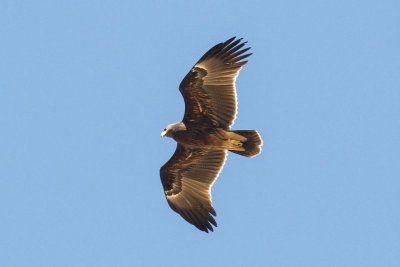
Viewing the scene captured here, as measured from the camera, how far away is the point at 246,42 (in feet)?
73.3

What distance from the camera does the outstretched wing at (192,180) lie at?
75.0 ft

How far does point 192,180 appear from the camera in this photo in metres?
23.4

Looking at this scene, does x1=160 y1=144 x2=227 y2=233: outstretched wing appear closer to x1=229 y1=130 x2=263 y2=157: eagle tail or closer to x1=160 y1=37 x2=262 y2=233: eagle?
x1=160 y1=37 x2=262 y2=233: eagle

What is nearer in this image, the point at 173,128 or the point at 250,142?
the point at 250,142

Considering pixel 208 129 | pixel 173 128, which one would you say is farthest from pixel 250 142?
pixel 173 128

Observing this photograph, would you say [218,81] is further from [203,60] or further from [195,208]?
[195,208]

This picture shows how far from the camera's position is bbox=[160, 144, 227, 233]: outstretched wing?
22875 millimetres

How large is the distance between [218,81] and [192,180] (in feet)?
7.88

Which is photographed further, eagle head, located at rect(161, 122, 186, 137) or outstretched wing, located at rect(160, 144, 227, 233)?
outstretched wing, located at rect(160, 144, 227, 233)

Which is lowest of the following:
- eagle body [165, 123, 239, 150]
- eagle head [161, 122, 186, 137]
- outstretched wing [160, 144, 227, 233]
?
outstretched wing [160, 144, 227, 233]

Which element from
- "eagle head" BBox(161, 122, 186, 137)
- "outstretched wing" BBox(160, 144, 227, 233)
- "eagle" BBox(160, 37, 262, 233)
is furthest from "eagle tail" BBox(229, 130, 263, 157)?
"eagle head" BBox(161, 122, 186, 137)

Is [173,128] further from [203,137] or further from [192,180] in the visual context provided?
[192,180]

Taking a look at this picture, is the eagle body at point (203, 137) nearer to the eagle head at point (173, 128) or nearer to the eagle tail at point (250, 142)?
the eagle head at point (173, 128)

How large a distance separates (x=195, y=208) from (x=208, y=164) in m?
1.03
